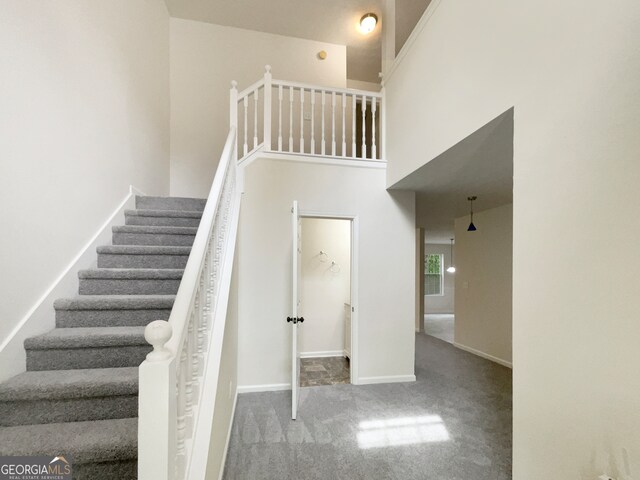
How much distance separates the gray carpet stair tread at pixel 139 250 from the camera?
98.3 inches

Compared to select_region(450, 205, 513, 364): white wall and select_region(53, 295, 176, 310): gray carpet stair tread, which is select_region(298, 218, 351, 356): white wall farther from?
select_region(53, 295, 176, 310): gray carpet stair tread

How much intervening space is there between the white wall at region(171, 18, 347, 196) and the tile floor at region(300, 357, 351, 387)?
9.82 feet

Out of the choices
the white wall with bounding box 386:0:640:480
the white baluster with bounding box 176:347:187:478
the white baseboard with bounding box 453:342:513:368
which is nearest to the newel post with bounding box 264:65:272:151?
the white wall with bounding box 386:0:640:480

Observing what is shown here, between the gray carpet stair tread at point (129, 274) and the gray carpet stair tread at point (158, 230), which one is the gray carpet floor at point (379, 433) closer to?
the gray carpet stair tread at point (129, 274)

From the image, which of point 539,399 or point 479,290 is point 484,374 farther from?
point 539,399

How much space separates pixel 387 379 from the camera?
11.9 feet

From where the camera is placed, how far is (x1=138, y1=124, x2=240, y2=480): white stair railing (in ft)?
2.99

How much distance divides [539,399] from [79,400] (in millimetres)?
2269

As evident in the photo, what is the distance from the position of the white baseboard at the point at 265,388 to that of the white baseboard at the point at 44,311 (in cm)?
190

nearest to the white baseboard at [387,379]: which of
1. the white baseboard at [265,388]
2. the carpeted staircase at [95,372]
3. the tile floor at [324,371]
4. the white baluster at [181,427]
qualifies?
the tile floor at [324,371]

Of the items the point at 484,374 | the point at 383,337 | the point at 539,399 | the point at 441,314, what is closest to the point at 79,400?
the point at 539,399

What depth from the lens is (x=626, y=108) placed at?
1156 millimetres

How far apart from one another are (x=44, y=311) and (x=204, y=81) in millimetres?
3890

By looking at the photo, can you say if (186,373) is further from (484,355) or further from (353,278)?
(484,355)
